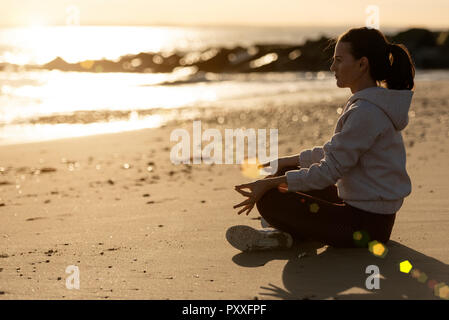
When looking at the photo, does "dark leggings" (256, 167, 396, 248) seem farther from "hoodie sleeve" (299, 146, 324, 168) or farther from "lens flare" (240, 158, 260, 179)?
"lens flare" (240, 158, 260, 179)

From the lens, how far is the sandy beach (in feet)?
10.5

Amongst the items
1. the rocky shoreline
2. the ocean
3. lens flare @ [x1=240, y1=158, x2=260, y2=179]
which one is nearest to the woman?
lens flare @ [x1=240, y1=158, x2=260, y2=179]

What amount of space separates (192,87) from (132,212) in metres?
18.3

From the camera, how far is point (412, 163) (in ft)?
21.9

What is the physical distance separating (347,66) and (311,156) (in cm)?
67

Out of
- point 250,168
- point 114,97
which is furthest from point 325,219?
point 114,97

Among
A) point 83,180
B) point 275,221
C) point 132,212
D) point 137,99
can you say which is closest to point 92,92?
point 137,99

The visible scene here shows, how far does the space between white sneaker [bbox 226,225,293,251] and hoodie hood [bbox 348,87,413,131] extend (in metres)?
0.99

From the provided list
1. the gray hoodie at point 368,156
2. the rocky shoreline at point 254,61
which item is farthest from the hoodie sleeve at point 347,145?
the rocky shoreline at point 254,61

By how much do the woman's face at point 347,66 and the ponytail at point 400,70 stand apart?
0.17m

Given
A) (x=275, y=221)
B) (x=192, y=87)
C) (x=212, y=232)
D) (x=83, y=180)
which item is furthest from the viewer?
(x=192, y=87)

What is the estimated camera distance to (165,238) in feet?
13.8

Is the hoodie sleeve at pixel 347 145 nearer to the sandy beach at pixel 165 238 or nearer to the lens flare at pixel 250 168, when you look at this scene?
the sandy beach at pixel 165 238

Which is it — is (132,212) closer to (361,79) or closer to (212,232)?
(212,232)
